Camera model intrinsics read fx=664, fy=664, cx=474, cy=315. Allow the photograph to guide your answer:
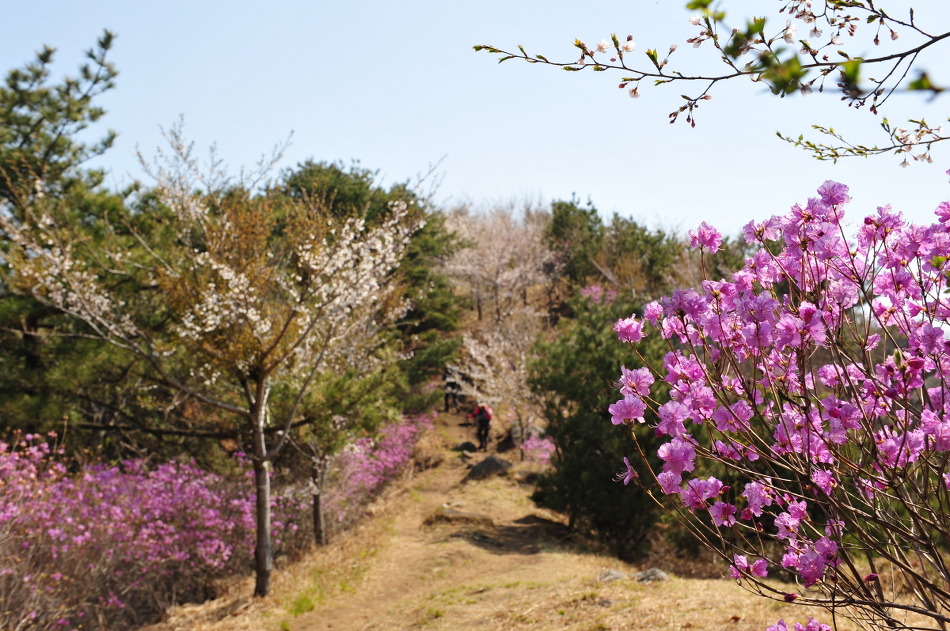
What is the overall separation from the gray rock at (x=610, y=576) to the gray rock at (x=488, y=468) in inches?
345

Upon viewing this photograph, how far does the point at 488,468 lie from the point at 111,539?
9548 mm

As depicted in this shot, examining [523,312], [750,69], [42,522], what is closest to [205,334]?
[42,522]

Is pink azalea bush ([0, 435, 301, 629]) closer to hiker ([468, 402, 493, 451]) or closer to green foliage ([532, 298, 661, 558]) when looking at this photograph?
green foliage ([532, 298, 661, 558])

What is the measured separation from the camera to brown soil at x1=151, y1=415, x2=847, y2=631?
5766 mm

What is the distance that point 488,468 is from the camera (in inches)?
641

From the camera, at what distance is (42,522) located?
727cm

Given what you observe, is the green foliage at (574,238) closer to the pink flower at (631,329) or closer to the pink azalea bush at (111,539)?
the pink azalea bush at (111,539)

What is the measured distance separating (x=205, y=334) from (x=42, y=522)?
2.63 meters

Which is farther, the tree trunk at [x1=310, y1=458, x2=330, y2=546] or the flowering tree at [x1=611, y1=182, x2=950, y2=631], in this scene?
the tree trunk at [x1=310, y1=458, x2=330, y2=546]

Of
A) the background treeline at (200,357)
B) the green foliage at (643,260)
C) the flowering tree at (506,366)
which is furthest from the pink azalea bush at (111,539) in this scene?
the green foliage at (643,260)

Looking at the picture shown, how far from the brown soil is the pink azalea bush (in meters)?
0.70

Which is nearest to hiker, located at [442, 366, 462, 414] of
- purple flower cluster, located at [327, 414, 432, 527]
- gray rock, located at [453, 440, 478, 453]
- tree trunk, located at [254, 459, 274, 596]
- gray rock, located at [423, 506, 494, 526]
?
gray rock, located at [453, 440, 478, 453]

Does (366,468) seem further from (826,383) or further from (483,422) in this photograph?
(826,383)

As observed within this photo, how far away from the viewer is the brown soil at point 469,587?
18.9 feet
